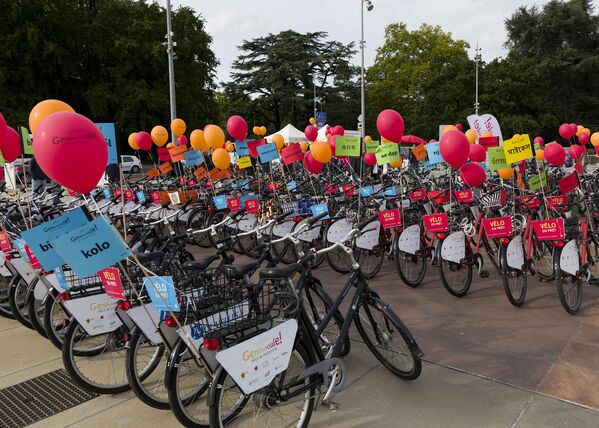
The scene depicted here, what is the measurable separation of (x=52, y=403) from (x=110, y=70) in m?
30.5

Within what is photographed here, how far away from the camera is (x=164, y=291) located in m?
2.56

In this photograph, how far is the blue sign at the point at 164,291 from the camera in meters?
2.53

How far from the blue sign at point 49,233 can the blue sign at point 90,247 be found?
556 mm

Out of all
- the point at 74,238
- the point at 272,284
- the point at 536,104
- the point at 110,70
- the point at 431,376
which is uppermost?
the point at 110,70

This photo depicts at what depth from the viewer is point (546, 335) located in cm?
406

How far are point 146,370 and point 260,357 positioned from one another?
1.23 m

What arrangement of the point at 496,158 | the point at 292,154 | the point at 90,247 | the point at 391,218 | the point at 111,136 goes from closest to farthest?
the point at 90,247 < the point at 111,136 < the point at 391,218 < the point at 496,158 < the point at 292,154

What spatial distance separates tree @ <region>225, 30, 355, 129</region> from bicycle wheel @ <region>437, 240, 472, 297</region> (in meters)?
37.1

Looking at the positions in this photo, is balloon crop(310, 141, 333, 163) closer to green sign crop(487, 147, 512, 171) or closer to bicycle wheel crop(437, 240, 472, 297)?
green sign crop(487, 147, 512, 171)

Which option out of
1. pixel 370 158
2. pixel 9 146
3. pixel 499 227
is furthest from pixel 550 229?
pixel 370 158

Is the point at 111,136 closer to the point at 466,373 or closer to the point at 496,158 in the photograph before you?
the point at 466,373

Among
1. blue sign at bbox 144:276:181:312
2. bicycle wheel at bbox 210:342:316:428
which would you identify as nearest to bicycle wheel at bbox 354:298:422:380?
bicycle wheel at bbox 210:342:316:428

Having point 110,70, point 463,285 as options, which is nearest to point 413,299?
point 463,285

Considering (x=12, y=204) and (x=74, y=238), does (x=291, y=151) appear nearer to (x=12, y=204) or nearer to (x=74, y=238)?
(x=12, y=204)
